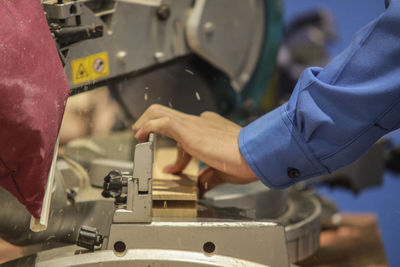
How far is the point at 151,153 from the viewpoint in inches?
33.2

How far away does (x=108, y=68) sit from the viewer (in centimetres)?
110

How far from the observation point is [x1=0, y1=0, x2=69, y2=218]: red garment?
744 mm

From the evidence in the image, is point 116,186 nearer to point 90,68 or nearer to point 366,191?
point 90,68

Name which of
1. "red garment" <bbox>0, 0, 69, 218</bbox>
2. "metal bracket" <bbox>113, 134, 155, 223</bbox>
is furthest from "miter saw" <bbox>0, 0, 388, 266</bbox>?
"red garment" <bbox>0, 0, 69, 218</bbox>

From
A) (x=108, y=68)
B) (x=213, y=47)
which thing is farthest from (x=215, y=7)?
(x=108, y=68)

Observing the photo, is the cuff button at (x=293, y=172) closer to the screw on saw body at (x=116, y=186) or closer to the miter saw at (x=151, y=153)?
the miter saw at (x=151, y=153)

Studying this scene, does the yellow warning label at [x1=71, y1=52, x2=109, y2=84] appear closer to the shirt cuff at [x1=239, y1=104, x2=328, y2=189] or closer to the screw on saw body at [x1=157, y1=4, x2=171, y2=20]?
the screw on saw body at [x1=157, y1=4, x2=171, y2=20]

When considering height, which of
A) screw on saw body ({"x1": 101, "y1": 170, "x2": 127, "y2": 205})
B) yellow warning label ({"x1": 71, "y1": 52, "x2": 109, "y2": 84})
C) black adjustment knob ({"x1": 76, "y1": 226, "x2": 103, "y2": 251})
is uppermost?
yellow warning label ({"x1": 71, "y1": 52, "x2": 109, "y2": 84})

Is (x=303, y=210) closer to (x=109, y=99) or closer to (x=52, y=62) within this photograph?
(x=109, y=99)

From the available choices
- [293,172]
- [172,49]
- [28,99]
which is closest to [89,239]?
[28,99]

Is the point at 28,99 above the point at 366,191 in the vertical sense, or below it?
above

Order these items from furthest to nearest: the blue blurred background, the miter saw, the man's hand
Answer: the blue blurred background
the man's hand
the miter saw

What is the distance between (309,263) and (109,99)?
0.59 metres

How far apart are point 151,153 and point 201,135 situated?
0.47ft
